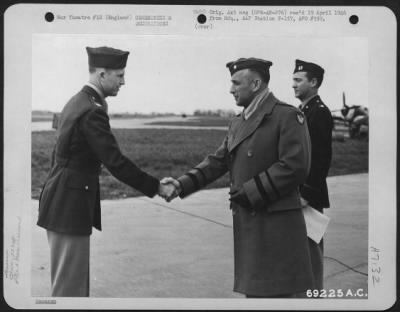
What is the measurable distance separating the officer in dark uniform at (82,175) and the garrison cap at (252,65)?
55cm

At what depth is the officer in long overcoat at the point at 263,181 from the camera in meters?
2.25

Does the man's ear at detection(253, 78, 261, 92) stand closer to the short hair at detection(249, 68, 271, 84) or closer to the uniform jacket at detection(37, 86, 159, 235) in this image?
the short hair at detection(249, 68, 271, 84)

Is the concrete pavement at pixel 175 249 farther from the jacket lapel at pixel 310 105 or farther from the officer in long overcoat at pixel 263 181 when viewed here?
the jacket lapel at pixel 310 105

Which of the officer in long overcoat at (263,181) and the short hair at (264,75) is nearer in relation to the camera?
the officer in long overcoat at (263,181)

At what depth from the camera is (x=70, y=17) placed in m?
2.45

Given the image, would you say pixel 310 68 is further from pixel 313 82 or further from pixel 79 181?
pixel 79 181

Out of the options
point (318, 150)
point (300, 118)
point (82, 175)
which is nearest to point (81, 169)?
point (82, 175)

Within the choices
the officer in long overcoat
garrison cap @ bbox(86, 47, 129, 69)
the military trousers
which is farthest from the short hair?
the military trousers

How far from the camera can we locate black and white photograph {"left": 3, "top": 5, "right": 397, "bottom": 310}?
8.01 feet

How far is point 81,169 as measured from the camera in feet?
7.75

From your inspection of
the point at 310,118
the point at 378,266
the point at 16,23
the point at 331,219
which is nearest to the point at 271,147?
the point at 310,118

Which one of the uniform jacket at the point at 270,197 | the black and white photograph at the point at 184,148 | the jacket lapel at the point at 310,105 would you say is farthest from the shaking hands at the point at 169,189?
the jacket lapel at the point at 310,105

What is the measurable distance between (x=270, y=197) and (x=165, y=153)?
1.96 feet

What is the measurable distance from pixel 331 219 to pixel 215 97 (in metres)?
0.85
